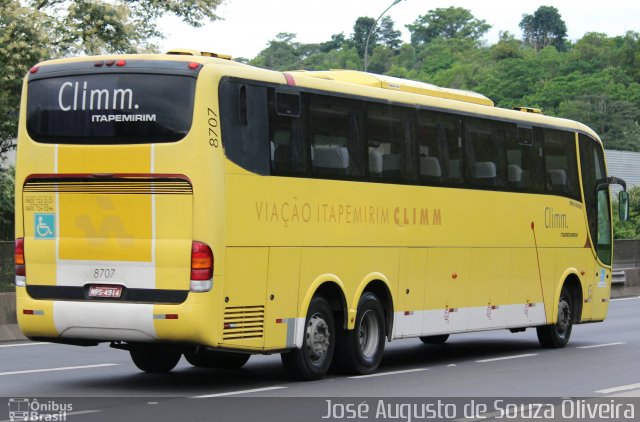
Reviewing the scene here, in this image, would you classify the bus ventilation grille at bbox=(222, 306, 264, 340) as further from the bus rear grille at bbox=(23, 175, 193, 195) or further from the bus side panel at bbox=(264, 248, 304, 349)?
the bus rear grille at bbox=(23, 175, 193, 195)

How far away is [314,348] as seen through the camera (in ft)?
50.9

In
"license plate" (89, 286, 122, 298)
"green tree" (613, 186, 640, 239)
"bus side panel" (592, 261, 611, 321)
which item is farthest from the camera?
"green tree" (613, 186, 640, 239)

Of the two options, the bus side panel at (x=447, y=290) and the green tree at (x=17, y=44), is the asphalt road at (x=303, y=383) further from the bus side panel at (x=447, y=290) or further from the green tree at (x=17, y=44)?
the green tree at (x=17, y=44)

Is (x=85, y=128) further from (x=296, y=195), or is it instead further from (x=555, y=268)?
(x=555, y=268)

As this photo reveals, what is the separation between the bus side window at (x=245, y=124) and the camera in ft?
46.3

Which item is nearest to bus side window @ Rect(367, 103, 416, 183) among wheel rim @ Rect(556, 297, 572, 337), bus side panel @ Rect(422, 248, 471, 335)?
bus side panel @ Rect(422, 248, 471, 335)

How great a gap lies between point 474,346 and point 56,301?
929cm

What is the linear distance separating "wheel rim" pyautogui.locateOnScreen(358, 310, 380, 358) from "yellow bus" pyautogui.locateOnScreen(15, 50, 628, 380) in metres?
0.02

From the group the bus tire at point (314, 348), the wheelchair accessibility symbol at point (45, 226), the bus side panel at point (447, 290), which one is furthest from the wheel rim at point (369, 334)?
the wheelchair accessibility symbol at point (45, 226)

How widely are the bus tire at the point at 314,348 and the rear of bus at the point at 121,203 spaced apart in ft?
5.73

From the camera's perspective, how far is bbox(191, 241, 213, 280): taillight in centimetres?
1366

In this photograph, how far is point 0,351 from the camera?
1914 cm

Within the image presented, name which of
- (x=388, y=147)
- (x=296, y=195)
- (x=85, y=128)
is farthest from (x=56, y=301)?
(x=388, y=147)

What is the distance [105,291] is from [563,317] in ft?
32.7
